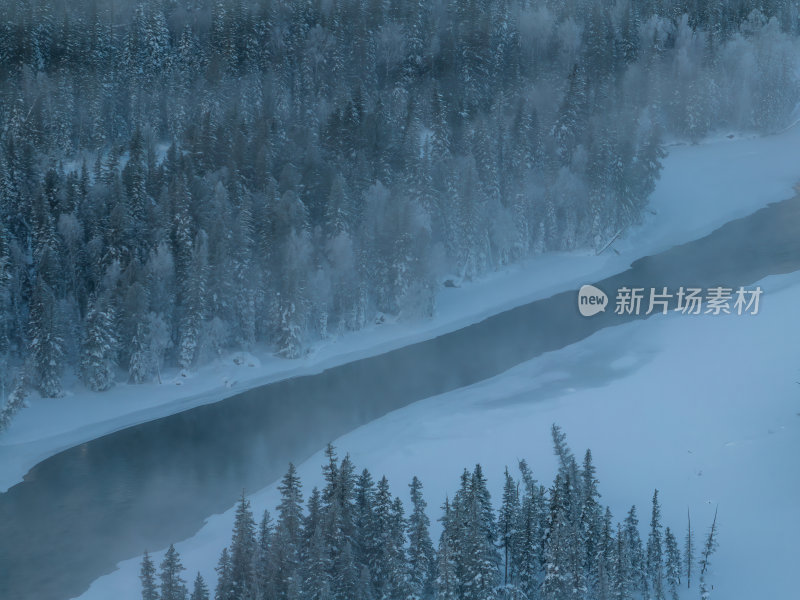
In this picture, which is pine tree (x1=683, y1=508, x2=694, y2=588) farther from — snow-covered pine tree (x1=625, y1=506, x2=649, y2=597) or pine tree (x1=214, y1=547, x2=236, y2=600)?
pine tree (x1=214, y1=547, x2=236, y2=600)

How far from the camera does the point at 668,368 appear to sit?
49625mm

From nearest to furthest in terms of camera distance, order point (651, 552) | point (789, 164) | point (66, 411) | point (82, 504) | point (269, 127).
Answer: point (651, 552)
point (82, 504)
point (66, 411)
point (269, 127)
point (789, 164)

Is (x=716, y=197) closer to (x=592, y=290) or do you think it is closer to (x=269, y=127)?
(x=592, y=290)

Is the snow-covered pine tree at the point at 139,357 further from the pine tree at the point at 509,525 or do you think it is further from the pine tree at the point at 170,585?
the pine tree at the point at 509,525

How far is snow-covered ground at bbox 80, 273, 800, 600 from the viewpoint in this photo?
113ft

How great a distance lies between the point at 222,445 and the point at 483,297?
26391 millimetres

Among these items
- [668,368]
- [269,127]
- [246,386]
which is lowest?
[246,386]

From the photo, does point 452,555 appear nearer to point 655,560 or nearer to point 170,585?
point 655,560

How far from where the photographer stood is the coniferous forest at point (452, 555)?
2783 centimetres

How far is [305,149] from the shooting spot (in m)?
65.2

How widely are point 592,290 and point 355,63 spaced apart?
34.5 meters

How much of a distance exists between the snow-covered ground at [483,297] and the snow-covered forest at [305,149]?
4.36 feet

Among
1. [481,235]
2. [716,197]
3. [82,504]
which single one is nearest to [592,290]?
[481,235]

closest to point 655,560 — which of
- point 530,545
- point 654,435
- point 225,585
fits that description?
point 530,545
